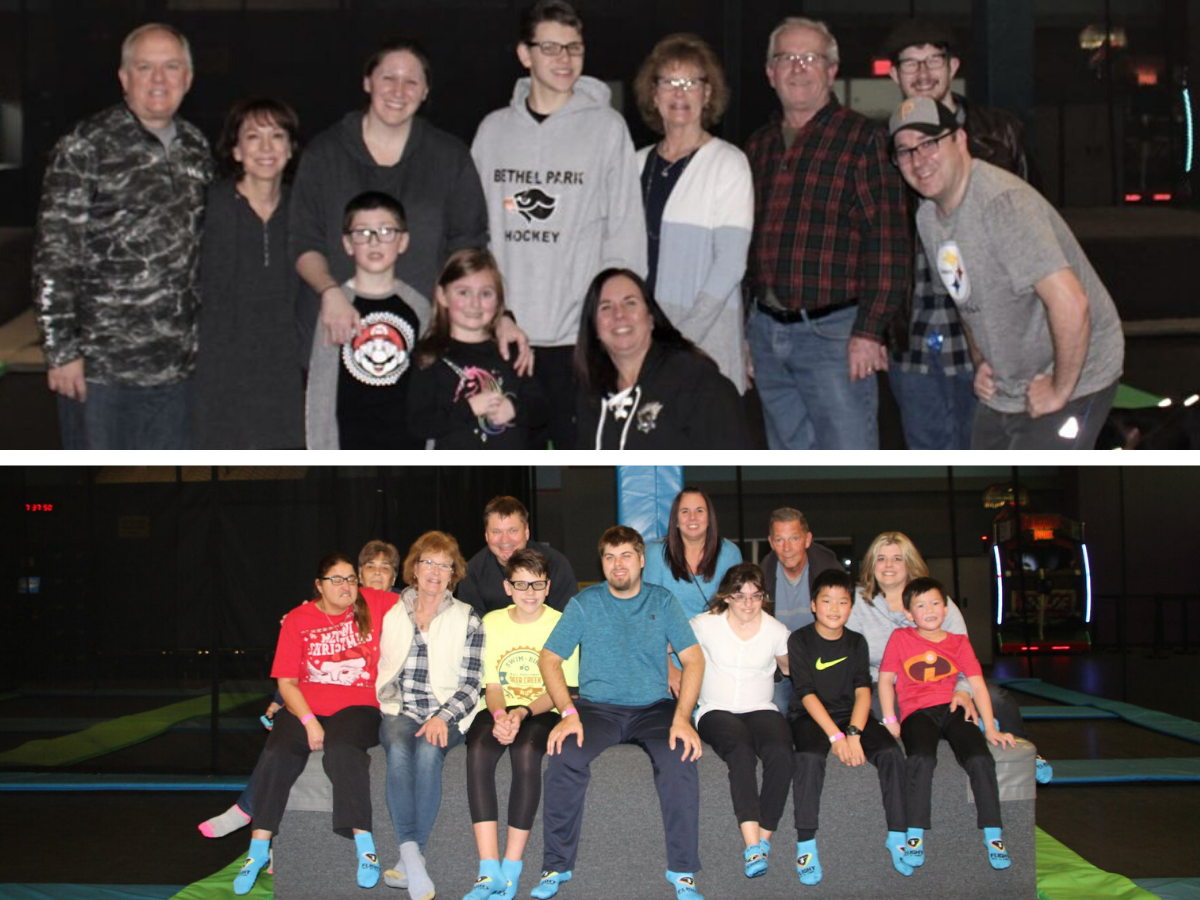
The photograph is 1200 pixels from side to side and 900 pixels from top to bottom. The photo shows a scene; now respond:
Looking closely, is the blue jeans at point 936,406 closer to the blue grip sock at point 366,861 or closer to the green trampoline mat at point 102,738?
the blue grip sock at point 366,861

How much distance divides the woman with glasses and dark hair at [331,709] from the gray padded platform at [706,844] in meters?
0.07

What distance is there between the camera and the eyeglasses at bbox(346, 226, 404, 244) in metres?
2.89

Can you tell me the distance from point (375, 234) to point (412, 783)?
52.7 inches

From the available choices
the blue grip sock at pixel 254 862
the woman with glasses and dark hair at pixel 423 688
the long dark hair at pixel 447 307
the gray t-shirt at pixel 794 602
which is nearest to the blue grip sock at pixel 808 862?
the gray t-shirt at pixel 794 602

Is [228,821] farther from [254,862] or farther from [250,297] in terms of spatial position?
[250,297]

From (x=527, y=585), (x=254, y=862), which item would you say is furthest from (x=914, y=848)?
(x=254, y=862)

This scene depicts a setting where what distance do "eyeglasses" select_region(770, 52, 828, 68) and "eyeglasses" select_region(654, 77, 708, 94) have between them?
0.20 metres

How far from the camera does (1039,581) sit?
23.3 feet

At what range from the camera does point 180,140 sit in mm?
2959

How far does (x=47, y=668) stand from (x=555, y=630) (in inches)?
194

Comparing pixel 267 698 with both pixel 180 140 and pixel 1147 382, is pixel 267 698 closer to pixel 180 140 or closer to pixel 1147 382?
pixel 180 140

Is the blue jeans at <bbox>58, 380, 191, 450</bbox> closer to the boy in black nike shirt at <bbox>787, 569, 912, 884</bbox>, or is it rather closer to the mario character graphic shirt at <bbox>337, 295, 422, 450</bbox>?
the mario character graphic shirt at <bbox>337, 295, 422, 450</bbox>

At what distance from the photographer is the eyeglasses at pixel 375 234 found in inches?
114

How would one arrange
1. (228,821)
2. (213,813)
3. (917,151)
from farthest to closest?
(213,813), (228,821), (917,151)
